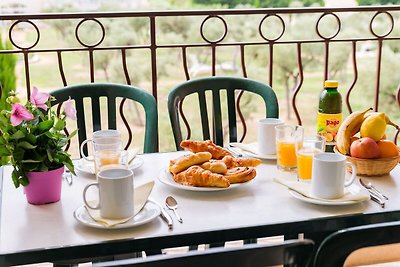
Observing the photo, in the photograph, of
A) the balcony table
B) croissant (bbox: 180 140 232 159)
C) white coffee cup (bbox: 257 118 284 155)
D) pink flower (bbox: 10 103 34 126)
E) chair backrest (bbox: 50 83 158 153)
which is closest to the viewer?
the balcony table

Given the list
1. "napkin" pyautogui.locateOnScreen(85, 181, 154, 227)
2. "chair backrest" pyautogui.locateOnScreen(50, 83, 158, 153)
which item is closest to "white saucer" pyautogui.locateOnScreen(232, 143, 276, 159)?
"chair backrest" pyautogui.locateOnScreen(50, 83, 158, 153)

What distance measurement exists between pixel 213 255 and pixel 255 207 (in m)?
0.64

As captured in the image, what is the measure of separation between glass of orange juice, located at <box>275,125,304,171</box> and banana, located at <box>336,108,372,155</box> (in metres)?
0.11

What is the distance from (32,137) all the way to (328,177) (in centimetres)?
72

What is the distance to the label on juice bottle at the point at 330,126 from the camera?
1.76 metres

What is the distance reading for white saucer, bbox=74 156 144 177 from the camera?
1665 millimetres

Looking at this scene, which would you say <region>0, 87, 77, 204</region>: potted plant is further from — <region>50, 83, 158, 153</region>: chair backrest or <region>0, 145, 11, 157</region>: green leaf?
<region>50, 83, 158, 153</region>: chair backrest

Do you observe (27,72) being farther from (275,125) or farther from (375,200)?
(375,200)

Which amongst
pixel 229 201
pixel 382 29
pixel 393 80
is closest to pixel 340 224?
pixel 229 201

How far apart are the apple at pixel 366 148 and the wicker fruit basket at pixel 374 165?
14 mm

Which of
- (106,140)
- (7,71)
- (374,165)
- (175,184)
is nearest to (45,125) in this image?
(106,140)

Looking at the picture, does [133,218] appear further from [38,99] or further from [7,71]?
[7,71]

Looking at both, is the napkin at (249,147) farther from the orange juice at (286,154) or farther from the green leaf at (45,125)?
the green leaf at (45,125)

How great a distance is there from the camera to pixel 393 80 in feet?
19.4
